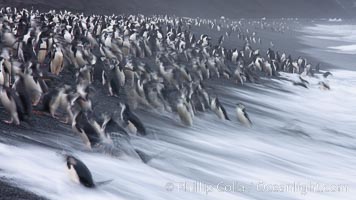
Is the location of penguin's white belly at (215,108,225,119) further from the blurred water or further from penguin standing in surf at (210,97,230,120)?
the blurred water

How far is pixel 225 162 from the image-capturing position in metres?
8.88

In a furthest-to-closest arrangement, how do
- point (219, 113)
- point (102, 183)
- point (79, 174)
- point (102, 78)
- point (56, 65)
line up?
point (56, 65) → point (102, 78) → point (219, 113) → point (102, 183) → point (79, 174)

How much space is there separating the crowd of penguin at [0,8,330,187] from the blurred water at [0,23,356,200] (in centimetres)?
36

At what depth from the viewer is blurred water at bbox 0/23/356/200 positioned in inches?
257

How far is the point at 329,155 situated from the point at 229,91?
5.02 meters

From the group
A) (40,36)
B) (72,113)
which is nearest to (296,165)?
(72,113)

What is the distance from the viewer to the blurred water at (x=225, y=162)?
6531 millimetres

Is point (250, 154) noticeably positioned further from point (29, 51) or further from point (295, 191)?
point (29, 51)

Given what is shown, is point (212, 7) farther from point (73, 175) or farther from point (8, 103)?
point (73, 175)

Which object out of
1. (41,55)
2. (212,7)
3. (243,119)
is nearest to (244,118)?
(243,119)

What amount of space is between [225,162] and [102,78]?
4.18 meters

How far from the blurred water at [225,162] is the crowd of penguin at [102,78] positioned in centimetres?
36

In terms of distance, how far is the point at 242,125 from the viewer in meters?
11.8

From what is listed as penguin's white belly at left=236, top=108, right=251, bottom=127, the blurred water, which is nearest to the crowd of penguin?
penguin's white belly at left=236, top=108, right=251, bottom=127
